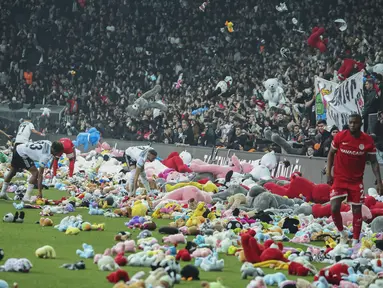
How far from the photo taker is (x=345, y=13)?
29.5 meters

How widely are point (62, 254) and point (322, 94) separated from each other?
12.6 m

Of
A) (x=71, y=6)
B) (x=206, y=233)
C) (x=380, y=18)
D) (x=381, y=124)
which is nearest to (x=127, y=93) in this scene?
(x=71, y=6)

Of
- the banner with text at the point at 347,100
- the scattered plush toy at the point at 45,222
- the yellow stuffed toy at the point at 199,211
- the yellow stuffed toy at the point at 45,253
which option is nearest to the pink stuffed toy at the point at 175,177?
the banner with text at the point at 347,100

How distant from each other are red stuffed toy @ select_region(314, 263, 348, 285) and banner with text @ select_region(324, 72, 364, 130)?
10649 mm

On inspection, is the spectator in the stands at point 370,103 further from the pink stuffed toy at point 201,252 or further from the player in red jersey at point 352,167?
the pink stuffed toy at point 201,252

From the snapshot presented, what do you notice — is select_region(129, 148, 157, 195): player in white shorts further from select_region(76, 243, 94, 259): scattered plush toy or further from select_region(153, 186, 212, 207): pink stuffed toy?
select_region(76, 243, 94, 259): scattered plush toy

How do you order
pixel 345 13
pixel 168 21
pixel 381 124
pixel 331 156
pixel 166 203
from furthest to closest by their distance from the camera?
pixel 168 21 → pixel 345 13 → pixel 381 124 → pixel 166 203 → pixel 331 156

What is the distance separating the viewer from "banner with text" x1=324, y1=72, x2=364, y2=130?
1931cm

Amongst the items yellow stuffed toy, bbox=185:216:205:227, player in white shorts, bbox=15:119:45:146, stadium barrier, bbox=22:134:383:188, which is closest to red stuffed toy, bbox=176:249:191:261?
yellow stuffed toy, bbox=185:216:205:227

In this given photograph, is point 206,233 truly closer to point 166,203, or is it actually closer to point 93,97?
point 166,203

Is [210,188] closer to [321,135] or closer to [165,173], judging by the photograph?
[321,135]

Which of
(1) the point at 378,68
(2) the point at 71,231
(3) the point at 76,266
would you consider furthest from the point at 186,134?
(3) the point at 76,266

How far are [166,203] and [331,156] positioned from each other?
4.71 meters

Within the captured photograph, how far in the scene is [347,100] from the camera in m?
19.4
